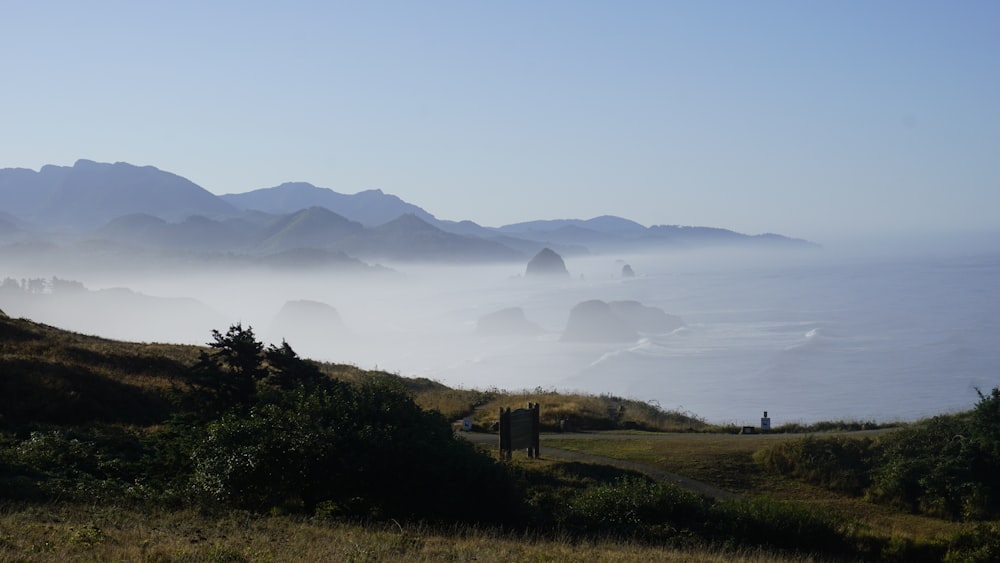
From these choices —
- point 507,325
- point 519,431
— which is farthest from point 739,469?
point 507,325

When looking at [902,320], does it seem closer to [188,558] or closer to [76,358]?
[76,358]

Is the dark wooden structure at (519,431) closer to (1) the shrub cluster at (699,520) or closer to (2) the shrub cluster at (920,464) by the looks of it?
(1) the shrub cluster at (699,520)

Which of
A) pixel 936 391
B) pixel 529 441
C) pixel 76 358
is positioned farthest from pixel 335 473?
pixel 936 391

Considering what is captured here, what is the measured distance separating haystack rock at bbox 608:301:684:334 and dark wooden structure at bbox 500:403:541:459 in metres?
119

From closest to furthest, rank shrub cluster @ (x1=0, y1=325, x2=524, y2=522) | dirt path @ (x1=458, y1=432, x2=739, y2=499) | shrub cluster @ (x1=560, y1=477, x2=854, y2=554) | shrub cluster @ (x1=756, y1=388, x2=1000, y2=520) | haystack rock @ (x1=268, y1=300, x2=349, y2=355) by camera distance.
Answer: shrub cluster @ (x1=0, y1=325, x2=524, y2=522)
shrub cluster @ (x1=560, y1=477, x2=854, y2=554)
shrub cluster @ (x1=756, y1=388, x2=1000, y2=520)
dirt path @ (x1=458, y1=432, x2=739, y2=499)
haystack rock @ (x1=268, y1=300, x2=349, y2=355)

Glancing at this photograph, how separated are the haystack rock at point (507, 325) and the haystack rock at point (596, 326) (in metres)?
15.3

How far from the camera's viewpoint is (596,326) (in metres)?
142

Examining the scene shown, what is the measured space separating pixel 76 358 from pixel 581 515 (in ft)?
76.9

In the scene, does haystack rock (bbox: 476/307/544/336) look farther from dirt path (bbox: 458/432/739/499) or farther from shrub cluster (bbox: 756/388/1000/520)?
shrub cluster (bbox: 756/388/1000/520)

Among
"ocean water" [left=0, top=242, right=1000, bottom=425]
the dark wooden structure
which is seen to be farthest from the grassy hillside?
"ocean water" [left=0, top=242, right=1000, bottom=425]

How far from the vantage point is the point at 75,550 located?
388 inches

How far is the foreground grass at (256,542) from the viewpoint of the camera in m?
9.96

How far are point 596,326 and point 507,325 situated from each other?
30794 mm

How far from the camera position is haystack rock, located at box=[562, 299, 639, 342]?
450ft
